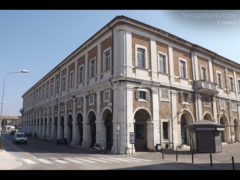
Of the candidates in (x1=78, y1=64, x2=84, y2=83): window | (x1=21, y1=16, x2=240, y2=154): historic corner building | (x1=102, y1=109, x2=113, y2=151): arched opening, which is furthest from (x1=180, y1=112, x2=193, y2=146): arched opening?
(x1=78, y1=64, x2=84, y2=83): window

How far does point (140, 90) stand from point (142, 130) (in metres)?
4.25

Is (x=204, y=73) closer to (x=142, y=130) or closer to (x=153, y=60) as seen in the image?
(x=153, y=60)

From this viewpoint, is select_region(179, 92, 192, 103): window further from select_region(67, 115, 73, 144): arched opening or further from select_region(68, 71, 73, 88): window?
select_region(67, 115, 73, 144): arched opening

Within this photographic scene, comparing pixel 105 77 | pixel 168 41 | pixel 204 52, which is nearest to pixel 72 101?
pixel 105 77

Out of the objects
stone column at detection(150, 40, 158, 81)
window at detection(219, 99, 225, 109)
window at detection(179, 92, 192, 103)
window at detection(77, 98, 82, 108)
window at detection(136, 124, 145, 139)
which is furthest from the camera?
window at detection(219, 99, 225, 109)

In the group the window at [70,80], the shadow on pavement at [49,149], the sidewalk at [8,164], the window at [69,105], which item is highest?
the window at [70,80]

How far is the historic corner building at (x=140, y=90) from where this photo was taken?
18.6m

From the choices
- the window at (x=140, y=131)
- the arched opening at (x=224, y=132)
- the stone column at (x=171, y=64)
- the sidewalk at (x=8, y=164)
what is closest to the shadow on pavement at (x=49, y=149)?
the window at (x=140, y=131)

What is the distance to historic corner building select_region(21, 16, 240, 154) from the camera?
1859 centimetres

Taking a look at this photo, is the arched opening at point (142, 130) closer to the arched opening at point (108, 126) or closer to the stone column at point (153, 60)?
the arched opening at point (108, 126)
